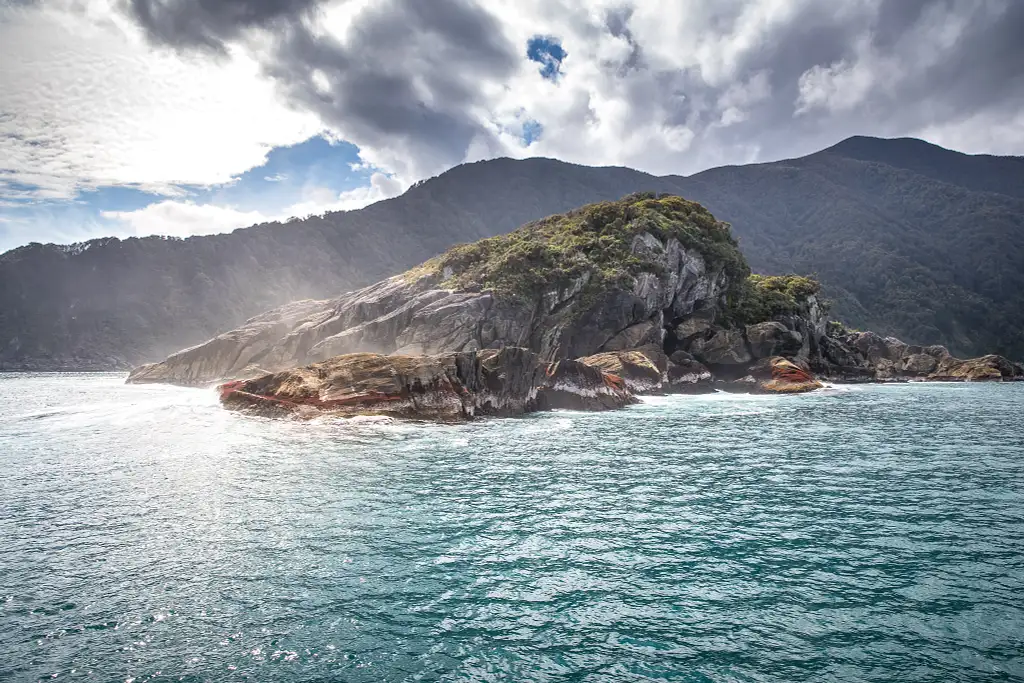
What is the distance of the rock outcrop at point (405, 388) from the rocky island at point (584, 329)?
20 centimetres

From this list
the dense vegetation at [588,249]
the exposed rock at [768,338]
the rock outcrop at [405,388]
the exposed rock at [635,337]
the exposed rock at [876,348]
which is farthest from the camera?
the exposed rock at [876,348]

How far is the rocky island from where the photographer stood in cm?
4538

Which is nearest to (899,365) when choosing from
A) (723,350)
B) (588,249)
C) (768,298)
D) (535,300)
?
(768,298)

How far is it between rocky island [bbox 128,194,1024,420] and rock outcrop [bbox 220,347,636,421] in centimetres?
20

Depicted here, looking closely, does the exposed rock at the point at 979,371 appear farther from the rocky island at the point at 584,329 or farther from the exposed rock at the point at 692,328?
the exposed rock at the point at 692,328

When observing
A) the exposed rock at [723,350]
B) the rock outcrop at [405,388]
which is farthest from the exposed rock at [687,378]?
the rock outcrop at [405,388]

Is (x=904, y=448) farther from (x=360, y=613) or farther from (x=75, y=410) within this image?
(x=75, y=410)

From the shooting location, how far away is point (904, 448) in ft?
81.8

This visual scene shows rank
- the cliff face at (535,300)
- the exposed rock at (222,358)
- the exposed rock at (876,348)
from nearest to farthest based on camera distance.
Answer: the cliff face at (535,300) < the exposed rock at (222,358) < the exposed rock at (876,348)

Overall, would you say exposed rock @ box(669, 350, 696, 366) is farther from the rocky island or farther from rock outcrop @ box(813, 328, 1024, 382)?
rock outcrop @ box(813, 328, 1024, 382)

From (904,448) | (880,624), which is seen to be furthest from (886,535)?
(904,448)

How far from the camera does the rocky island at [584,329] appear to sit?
4538 cm

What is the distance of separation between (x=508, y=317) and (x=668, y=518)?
169 feet

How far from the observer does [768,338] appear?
69312 mm
